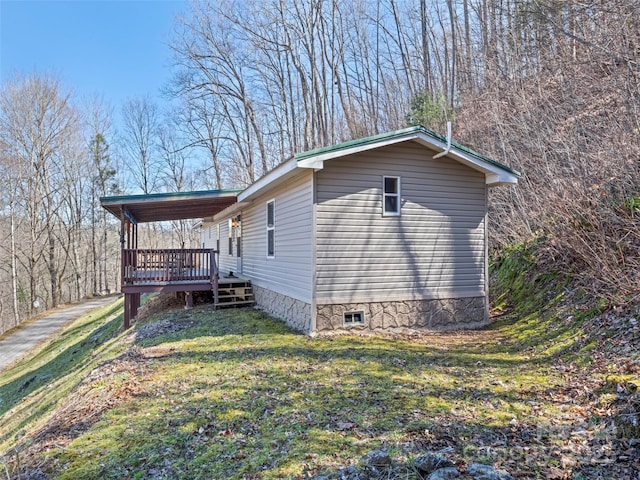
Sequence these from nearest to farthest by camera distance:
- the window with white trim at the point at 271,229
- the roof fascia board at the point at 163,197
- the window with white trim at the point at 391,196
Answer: the window with white trim at the point at 391,196 → the roof fascia board at the point at 163,197 → the window with white trim at the point at 271,229

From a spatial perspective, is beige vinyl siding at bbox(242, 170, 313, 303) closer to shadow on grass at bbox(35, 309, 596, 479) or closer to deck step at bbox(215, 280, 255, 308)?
deck step at bbox(215, 280, 255, 308)

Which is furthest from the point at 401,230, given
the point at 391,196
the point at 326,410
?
the point at 326,410

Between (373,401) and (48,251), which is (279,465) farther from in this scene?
(48,251)

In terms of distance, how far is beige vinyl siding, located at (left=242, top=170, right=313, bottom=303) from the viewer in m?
7.73

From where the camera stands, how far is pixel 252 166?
24453 mm

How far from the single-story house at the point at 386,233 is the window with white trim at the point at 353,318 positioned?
0.07 feet

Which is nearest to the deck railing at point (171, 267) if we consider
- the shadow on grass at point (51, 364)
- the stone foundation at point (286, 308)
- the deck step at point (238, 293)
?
the deck step at point (238, 293)

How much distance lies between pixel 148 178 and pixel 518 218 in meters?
29.5

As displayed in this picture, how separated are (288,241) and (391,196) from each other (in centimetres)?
256

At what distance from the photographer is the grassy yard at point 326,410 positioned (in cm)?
326

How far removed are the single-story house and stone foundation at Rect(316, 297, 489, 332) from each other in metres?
0.02

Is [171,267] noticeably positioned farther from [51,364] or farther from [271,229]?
[51,364]

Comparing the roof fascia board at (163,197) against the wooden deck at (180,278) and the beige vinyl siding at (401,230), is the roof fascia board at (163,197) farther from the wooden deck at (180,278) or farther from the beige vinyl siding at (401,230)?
the beige vinyl siding at (401,230)

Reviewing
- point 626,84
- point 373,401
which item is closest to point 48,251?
point 373,401
